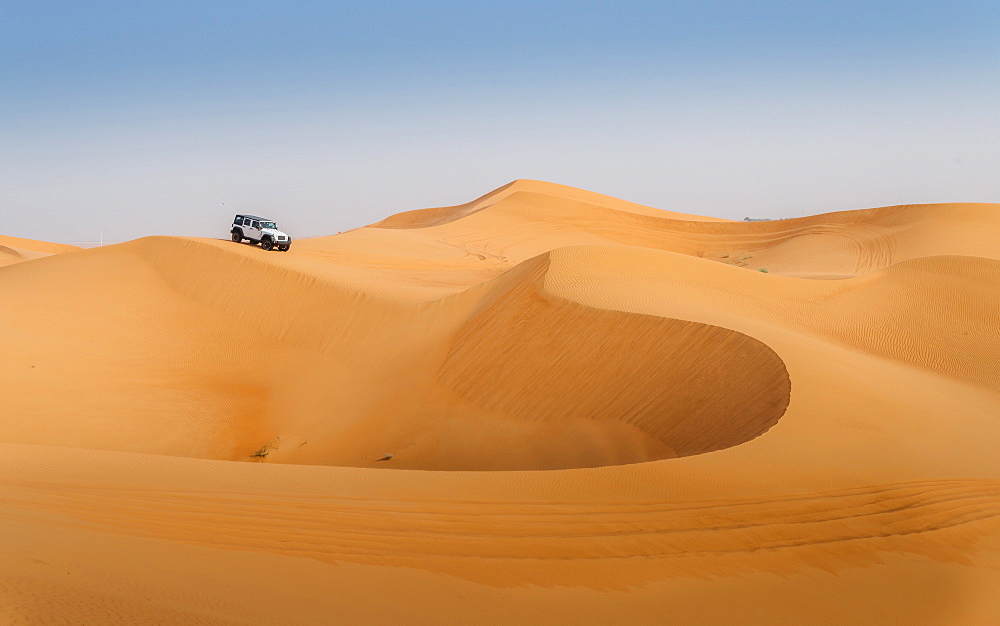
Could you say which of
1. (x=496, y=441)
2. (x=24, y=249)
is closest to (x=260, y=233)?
(x=496, y=441)

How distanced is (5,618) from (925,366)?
41.2 feet

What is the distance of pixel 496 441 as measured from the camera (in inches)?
405

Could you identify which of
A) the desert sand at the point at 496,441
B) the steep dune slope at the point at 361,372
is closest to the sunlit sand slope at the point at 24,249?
the desert sand at the point at 496,441

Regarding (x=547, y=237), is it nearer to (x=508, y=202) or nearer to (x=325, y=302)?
(x=508, y=202)

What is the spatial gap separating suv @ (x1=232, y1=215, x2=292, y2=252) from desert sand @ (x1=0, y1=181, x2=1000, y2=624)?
1.40 meters

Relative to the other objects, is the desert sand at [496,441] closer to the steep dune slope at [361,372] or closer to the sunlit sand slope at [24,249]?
the steep dune slope at [361,372]

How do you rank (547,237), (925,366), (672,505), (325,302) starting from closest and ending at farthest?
(672,505), (925,366), (325,302), (547,237)

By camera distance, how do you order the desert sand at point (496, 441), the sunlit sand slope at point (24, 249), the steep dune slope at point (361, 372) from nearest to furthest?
1. the desert sand at point (496, 441)
2. the steep dune slope at point (361, 372)
3. the sunlit sand slope at point (24, 249)

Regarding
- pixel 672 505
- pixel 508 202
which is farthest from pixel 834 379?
pixel 508 202

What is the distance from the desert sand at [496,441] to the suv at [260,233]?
1396 millimetres

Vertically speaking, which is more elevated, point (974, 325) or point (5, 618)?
point (974, 325)

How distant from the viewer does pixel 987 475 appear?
21.9 feet

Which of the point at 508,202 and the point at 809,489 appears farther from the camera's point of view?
the point at 508,202

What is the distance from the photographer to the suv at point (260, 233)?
73.9 feet
